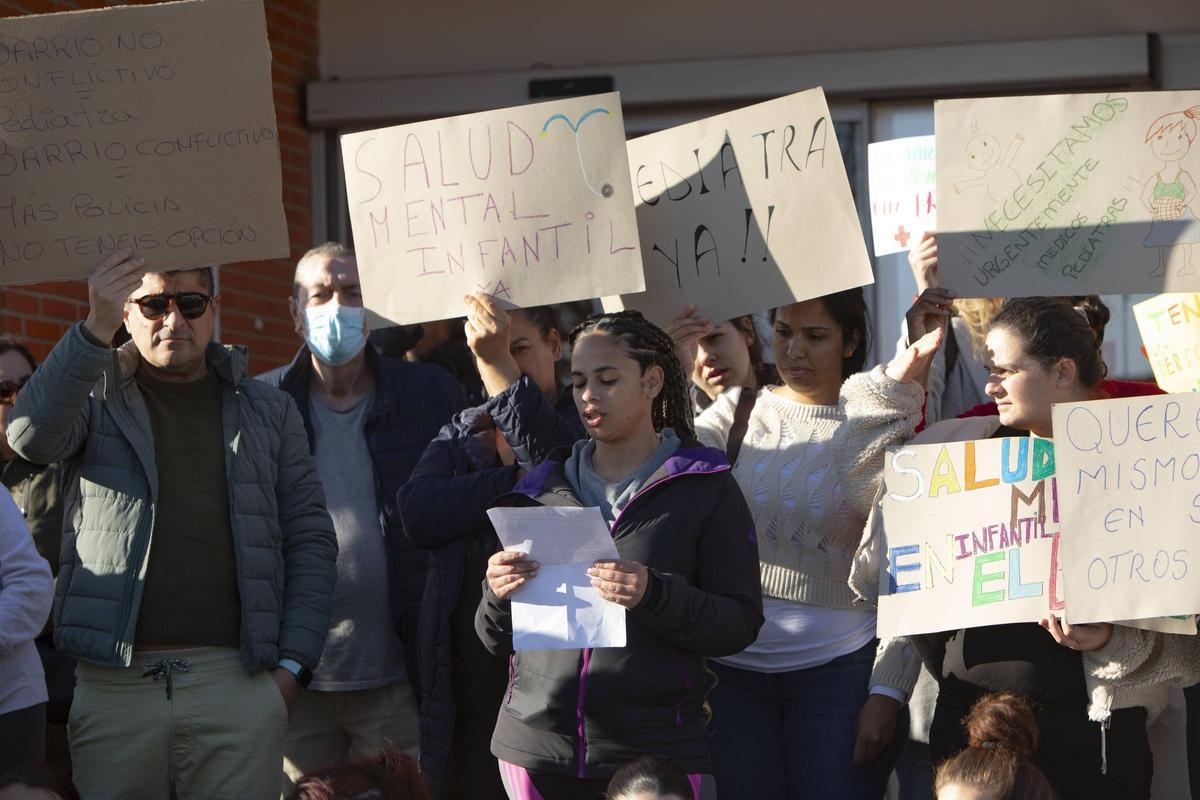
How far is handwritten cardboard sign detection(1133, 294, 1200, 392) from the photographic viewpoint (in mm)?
4527

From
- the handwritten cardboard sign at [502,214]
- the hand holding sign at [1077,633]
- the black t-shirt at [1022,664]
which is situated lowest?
the black t-shirt at [1022,664]

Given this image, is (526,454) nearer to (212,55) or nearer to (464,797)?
(464,797)

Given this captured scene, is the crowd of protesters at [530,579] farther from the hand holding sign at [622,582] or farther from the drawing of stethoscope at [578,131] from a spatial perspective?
the drawing of stethoscope at [578,131]

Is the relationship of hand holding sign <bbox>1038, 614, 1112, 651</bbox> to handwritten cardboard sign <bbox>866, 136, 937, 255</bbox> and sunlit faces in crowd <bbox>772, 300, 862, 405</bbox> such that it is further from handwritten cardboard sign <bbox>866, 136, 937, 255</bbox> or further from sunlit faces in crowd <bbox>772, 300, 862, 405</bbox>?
handwritten cardboard sign <bbox>866, 136, 937, 255</bbox>

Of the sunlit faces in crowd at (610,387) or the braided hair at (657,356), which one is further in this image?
the braided hair at (657,356)

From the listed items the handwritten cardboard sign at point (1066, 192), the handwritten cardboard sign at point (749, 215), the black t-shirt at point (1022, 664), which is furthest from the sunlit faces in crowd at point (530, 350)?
the black t-shirt at point (1022, 664)

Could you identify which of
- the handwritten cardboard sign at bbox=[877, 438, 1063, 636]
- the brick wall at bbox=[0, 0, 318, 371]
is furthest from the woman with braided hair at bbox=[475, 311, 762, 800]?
the brick wall at bbox=[0, 0, 318, 371]

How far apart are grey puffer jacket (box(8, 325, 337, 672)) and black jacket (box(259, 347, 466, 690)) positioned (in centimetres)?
39

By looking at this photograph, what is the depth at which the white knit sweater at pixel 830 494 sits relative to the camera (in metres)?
4.32

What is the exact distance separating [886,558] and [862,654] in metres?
0.44

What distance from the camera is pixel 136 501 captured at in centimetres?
416

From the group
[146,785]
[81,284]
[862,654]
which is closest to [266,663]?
[146,785]

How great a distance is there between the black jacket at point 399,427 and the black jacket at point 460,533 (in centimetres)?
19

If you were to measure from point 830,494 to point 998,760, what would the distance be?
986 mm
